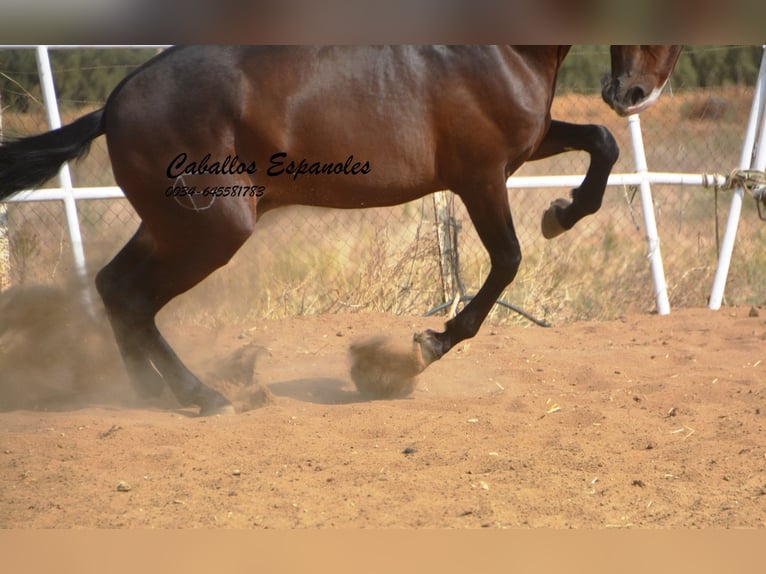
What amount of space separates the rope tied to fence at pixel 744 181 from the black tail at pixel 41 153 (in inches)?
173

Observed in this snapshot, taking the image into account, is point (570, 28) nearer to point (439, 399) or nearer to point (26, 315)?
point (439, 399)

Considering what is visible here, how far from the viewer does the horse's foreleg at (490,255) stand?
398 centimetres

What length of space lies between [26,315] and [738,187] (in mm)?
4828

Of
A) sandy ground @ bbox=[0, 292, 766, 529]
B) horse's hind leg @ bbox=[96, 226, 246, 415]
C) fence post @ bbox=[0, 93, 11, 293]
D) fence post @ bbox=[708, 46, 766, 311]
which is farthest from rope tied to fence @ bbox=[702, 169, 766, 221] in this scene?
fence post @ bbox=[0, 93, 11, 293]

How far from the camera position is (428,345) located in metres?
4.03

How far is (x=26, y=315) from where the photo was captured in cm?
451

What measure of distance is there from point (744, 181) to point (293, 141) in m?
3.86

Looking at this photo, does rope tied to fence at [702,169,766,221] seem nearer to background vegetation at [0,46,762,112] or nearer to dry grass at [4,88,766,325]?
dry grass at [4,88,766,325]

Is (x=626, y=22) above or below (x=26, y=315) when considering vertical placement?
above

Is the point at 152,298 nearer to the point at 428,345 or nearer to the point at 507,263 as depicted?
the point at 428,345

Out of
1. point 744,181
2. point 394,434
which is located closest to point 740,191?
point 744,181

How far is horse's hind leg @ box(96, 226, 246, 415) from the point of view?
Answer: 3881mm

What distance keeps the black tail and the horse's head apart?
225 cm

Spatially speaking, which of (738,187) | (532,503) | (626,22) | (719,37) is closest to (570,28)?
(626,22)
